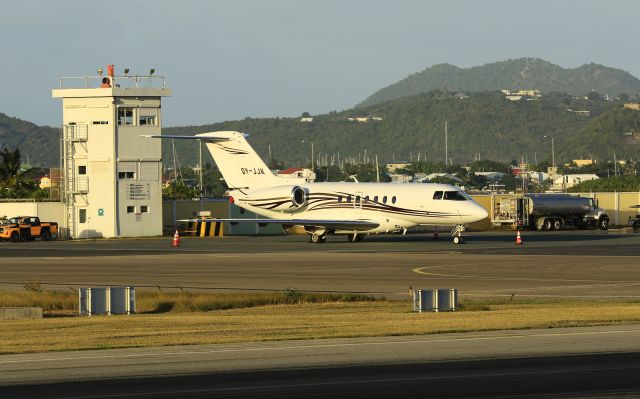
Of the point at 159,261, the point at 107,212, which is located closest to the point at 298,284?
the point at 159,261

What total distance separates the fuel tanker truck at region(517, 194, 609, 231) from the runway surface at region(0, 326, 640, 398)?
206 feet

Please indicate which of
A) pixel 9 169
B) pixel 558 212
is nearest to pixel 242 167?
pixel 558 212

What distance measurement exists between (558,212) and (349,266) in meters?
44.3

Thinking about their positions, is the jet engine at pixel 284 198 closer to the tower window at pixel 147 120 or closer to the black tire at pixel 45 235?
the tower window at pixel 147 120

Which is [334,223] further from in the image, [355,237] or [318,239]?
[355,237]

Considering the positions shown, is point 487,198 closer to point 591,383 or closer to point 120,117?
point 120,117

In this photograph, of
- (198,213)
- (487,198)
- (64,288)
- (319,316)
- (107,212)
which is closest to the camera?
(319,316)

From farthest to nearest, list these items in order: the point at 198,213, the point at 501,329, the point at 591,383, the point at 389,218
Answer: the point at 198,213
the point at 389,218
the point at 501,329
the point at 591,383

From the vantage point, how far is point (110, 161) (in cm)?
7500

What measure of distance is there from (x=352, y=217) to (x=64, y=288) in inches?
1168

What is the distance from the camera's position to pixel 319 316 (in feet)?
86.2

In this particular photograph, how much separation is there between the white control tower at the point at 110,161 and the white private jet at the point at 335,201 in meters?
9.56

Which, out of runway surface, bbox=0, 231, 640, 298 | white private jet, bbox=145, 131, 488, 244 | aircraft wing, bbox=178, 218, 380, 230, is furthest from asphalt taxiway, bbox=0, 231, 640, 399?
aircraft wing, bbox=178, 218, 380, 230

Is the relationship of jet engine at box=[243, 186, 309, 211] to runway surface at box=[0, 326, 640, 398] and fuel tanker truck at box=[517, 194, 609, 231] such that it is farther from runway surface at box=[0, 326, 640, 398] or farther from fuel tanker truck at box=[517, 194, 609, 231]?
runway surface at box=[0, 326, 640, 398]
